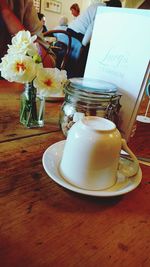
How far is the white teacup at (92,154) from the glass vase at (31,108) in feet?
0.91

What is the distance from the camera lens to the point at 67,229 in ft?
1.17

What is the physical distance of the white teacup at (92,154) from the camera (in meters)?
0.40

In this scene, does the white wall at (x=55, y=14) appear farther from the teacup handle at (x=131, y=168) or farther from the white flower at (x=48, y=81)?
the teacup handle at (x=131, y=168)

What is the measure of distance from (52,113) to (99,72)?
8.2 inches

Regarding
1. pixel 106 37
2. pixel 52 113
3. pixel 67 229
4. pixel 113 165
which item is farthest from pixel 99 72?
pixel 67 229

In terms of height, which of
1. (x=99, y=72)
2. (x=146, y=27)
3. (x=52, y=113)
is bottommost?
(x=52, y=113)

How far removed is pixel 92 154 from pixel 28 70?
299mm

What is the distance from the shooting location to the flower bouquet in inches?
23.3

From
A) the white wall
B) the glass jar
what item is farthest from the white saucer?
the white wall

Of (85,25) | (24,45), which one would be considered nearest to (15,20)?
(24,45)

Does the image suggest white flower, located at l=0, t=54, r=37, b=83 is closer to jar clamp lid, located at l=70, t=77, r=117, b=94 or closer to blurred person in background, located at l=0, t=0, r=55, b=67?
jar clamp lid, located at l=70, t=77, r=117, b=94

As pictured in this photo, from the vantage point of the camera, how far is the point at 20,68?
59 cm

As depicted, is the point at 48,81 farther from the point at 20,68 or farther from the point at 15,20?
the point at 15,20

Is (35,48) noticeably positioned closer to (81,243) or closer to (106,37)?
(106,37)
